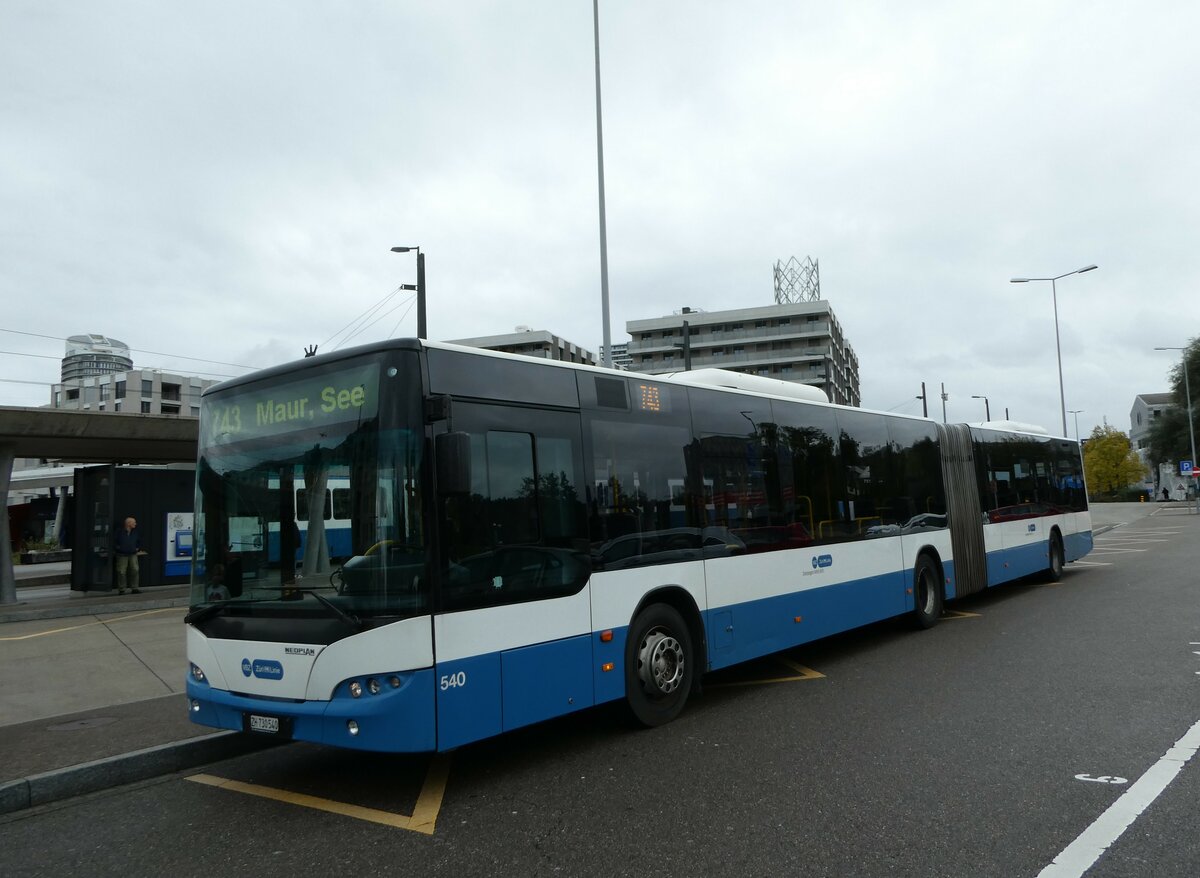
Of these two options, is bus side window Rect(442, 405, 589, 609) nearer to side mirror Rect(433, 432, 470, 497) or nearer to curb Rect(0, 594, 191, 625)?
side mirror Rect(433, 432, 470, 497)

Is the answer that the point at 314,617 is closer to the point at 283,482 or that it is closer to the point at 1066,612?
the point at 283,482

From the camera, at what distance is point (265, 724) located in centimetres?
541

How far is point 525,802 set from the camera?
5.17 metres

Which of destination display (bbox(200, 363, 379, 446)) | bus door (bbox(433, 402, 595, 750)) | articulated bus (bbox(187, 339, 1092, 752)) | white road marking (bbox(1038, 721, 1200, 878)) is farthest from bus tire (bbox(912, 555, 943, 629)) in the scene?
destination display (bbox(200, 363, 379, 446))

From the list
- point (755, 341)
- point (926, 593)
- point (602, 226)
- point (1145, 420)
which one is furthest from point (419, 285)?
point (1145, 420)

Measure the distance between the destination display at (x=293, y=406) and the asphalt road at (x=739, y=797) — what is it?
2.38m

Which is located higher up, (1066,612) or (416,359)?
(416,359)

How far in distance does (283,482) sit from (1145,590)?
558 inches

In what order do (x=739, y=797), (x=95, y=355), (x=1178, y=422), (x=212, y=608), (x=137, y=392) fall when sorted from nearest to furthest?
1. (x=739, y=797)
2. (x=212, y=608)
3. (x=1178, y=422)
4. (x=137, y=392)
5. (x=95, y=355)

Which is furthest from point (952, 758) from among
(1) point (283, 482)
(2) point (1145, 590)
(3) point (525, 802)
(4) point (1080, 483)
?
(4) point (1080, 483)

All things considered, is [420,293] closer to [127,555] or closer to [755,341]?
[127,555]

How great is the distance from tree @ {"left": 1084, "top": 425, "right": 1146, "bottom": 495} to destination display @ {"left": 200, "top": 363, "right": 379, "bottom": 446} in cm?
9676

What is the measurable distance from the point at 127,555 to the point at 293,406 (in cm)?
1474

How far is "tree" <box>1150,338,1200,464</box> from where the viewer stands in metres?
73.3
